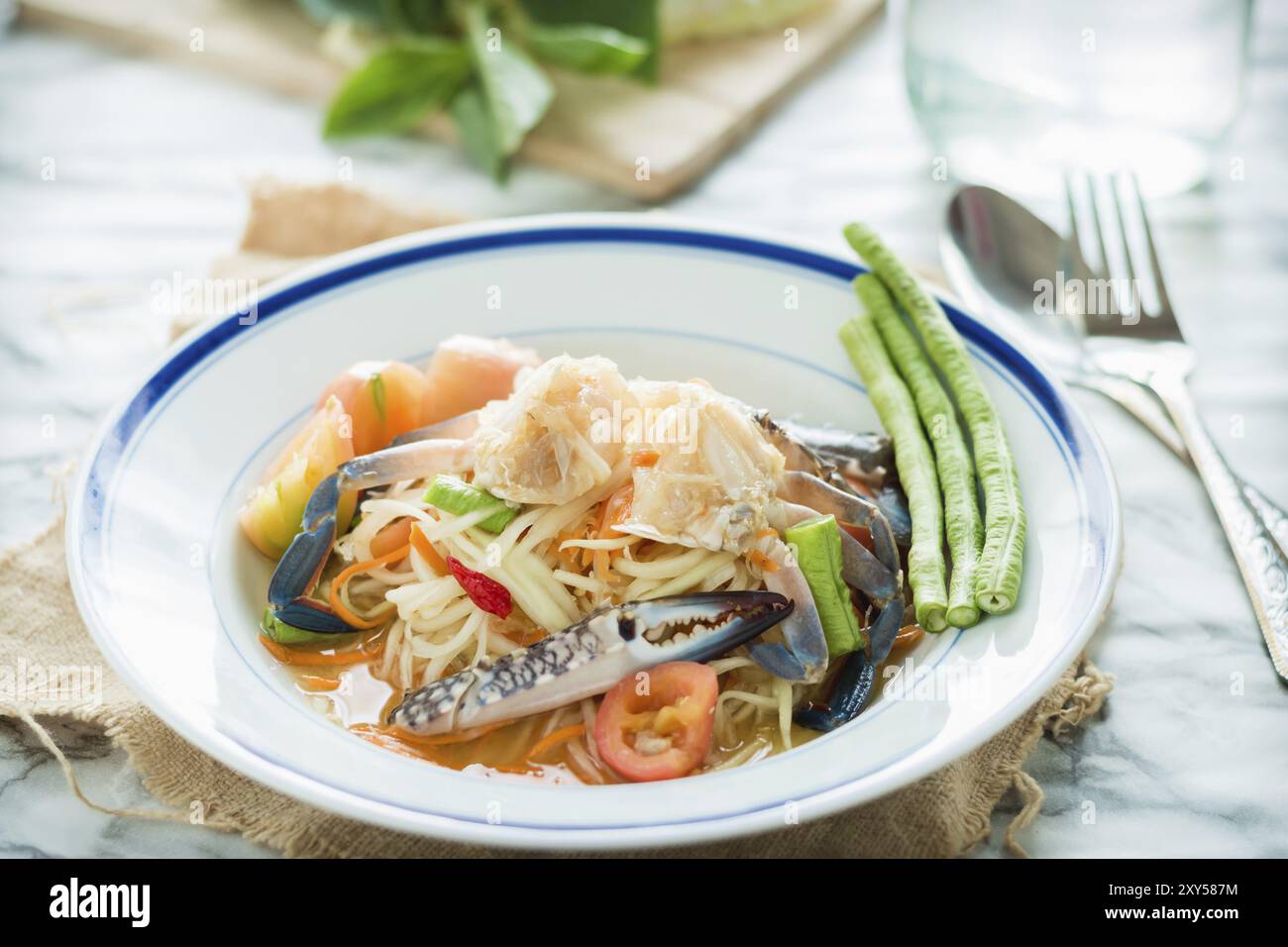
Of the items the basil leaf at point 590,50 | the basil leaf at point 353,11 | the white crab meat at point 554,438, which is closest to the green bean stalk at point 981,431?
the white crab meat at point 554,438

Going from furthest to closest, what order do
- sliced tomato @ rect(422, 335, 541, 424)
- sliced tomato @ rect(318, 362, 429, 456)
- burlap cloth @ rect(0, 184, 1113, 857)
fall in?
sliced tomato @ rect(422, 335, 541, 424), sliced tomato @ rect(318, 362, 429, 456), burlap cloth @ rect(0, 184, 1113, 857)

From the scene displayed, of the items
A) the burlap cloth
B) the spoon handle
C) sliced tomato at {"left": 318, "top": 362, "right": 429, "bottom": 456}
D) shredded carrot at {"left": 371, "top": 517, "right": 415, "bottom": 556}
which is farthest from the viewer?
the spoon handle

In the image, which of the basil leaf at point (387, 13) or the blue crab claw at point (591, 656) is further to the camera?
the basil leaf at point (387, 13)

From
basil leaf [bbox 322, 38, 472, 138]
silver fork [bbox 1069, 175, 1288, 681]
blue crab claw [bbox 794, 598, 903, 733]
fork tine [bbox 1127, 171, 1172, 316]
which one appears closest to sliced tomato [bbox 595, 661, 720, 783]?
blue crab claw [bbox 794, 598, 903, 733]

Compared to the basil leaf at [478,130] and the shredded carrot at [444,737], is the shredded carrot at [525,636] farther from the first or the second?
the basil leaf at [478,130]

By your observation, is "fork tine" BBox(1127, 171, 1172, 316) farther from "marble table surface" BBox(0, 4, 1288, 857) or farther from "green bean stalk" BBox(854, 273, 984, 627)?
"green bean stalk" BBox(854, 273, 984, 627)

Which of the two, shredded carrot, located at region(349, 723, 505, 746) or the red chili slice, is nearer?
shredded carrot, located at region(349, 723, 505, 746)
